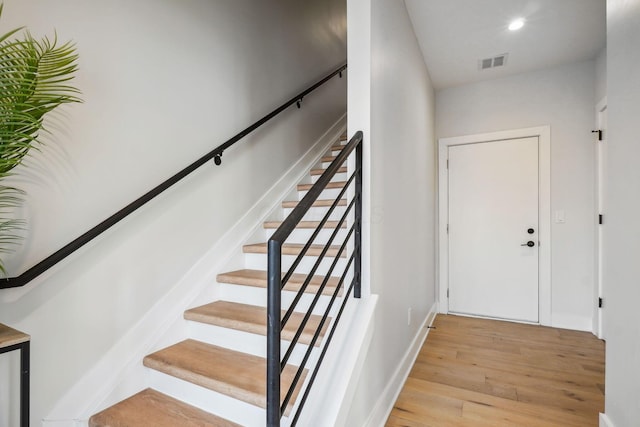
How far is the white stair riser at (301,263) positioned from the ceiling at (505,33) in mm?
1959

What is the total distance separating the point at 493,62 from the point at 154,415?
3.86 m

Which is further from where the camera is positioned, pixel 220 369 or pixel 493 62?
pixel 493 62

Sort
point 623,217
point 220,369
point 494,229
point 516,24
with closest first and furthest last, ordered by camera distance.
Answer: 1. point 623,217
2. point 220,369
3. point 516,24
4. point 494,229

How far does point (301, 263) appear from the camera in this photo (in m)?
1.98

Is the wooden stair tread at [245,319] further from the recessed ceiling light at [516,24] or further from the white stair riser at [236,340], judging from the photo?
the recessed ceiling light at [516,24]

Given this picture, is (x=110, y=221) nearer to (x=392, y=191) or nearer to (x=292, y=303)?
(x=292, y=303)

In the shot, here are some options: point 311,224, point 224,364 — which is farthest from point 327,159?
point 224,364

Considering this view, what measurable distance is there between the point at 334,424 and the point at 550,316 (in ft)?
10.3

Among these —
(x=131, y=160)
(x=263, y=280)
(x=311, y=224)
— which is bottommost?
(x=263, y=280)

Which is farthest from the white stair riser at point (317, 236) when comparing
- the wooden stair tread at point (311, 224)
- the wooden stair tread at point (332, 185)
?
the wooden stair tread at point (332, 185)

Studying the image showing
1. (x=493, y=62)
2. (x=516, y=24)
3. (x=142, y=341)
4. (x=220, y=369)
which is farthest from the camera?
(x=493, y=62)

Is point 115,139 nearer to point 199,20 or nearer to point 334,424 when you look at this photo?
point 199,20

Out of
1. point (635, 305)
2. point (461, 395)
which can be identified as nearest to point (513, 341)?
point (461, 395)

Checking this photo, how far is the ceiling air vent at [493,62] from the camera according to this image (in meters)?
3.00
